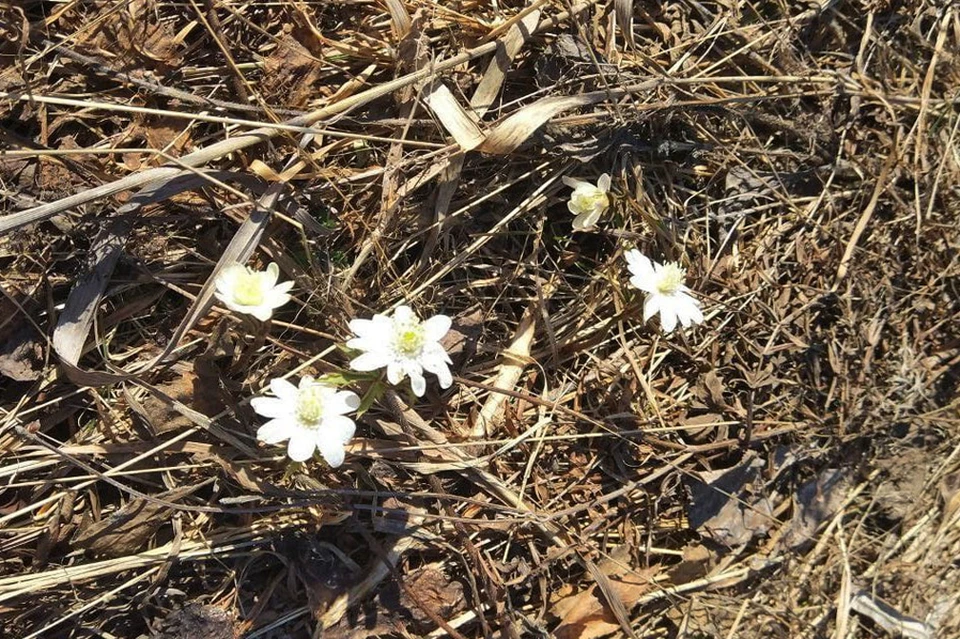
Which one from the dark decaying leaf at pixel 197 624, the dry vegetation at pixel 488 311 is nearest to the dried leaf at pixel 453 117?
the dry vegetation at pixel 488 311

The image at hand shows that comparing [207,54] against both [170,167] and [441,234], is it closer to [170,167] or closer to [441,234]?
[170,167]

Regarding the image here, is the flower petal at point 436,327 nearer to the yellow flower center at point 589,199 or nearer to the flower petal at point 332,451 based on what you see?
the flower petal at point 332,451

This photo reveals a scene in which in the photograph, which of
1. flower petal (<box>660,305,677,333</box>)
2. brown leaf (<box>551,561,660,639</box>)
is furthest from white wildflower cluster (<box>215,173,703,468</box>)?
brown leaf (<box>551,561,660,639</box>)

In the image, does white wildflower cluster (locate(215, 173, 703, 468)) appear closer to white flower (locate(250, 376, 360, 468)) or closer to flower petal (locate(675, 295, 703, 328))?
white flower (locate(250, 376, 360, 468))

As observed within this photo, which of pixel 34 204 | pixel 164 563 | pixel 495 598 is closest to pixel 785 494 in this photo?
pixel 495 598

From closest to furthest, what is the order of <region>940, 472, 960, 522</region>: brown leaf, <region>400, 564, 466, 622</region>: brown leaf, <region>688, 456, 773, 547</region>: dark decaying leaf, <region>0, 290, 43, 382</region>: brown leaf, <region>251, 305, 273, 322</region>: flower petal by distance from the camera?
<region>251, 305, 273, 322</region>: flower petal
<region>0, 290, 43, 382</region>: brown leaf
<region>400, 564, 466, 622</region>: brown leaf
<region>688, 456, 773, 547</region>: dark decaying leaf
<region>940, 472, 960, 522</region>: brown leaf
